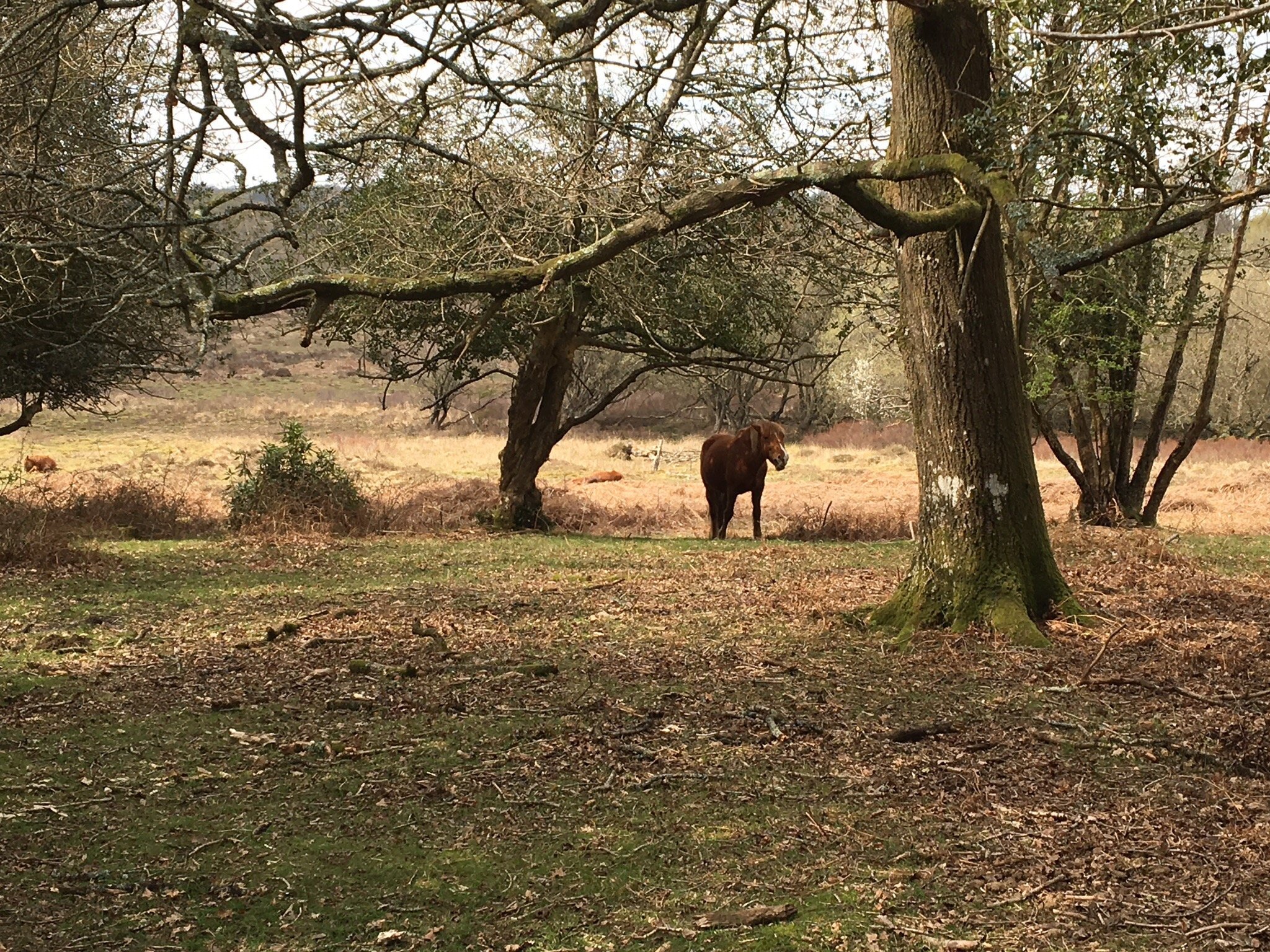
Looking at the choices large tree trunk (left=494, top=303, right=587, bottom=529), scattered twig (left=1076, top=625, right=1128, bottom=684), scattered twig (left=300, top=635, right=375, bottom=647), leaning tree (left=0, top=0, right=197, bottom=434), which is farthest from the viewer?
large tree trunk (left=494, top=303, right=587, bottom=529)

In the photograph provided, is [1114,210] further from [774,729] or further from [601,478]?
[601,478]

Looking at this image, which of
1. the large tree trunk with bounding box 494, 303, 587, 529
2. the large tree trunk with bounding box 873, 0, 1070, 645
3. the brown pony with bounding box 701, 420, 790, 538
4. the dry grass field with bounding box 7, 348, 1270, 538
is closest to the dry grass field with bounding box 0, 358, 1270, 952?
the large tree trunk with bounding box 873, 0, 1070, 645

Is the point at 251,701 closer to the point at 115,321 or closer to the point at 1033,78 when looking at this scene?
the point at 1033,78

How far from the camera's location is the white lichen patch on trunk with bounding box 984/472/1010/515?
7676 millimetres

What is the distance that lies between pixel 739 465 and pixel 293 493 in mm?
6573

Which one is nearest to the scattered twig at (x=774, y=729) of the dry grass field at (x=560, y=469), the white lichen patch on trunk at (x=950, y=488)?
the white lichen patch on trunk at (x=950, y=488)

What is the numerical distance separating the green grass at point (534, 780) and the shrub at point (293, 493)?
5747 mm

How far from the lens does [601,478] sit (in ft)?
96.3

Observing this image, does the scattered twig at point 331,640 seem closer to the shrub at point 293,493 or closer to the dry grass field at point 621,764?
the dry grass field at point 621,764

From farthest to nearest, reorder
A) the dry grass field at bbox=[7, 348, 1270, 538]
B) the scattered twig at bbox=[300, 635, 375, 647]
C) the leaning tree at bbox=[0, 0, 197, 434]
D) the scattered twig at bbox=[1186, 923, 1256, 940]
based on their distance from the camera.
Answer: the dry grass field at bbox=[7, 348, 1270, 538]
the scattered twig at bbox=[300, 635, 375, 647]
the leaning tree at bbox=[0, 0, 197, 434]
the scattered twig at bbox=[1186, 923, 1256, 940]

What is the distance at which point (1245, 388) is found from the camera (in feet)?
126

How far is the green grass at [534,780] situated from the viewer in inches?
154

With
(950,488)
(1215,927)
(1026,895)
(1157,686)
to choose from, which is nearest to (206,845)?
(1026,895)

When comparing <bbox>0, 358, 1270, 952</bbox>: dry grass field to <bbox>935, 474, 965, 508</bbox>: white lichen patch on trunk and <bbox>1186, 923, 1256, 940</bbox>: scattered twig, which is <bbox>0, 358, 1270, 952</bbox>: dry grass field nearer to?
<bbox>1186, 923, 1256, 940</bbox>: scattered twig
